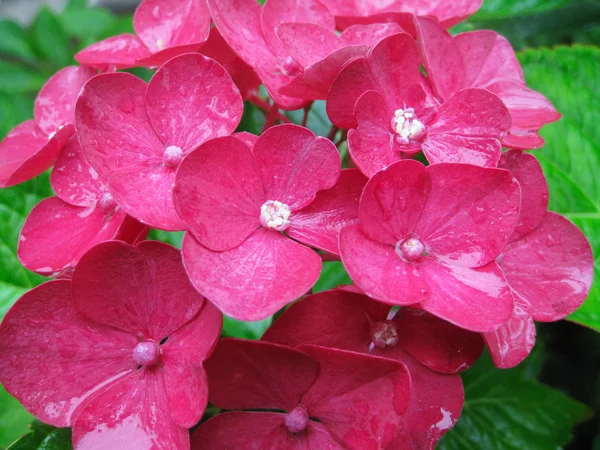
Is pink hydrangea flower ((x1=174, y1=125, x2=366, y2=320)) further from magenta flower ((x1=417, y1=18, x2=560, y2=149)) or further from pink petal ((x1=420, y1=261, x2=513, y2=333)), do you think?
magenta flower ((x1=417, y1=18, x2=560, y2=149))

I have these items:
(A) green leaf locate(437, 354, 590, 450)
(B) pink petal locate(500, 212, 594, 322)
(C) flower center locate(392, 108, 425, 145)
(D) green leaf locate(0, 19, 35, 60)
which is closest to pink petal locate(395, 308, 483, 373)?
(B) pink petal locate(500, 212, 594, 322)

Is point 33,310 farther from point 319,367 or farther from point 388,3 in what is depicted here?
point 388,3

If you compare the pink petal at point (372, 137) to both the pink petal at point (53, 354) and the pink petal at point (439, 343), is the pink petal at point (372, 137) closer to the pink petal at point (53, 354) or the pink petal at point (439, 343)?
the pink petal at point (439, 343)

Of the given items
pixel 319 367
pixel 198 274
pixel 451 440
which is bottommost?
pixel 451 440

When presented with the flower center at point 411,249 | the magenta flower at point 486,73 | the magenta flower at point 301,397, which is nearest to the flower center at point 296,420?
the magenta flower at point 301,397

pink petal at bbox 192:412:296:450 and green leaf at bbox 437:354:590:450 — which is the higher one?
pink petal at bbox 192:412:296:450

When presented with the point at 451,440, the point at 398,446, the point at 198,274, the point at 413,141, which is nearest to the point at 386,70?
the point at 413,141
